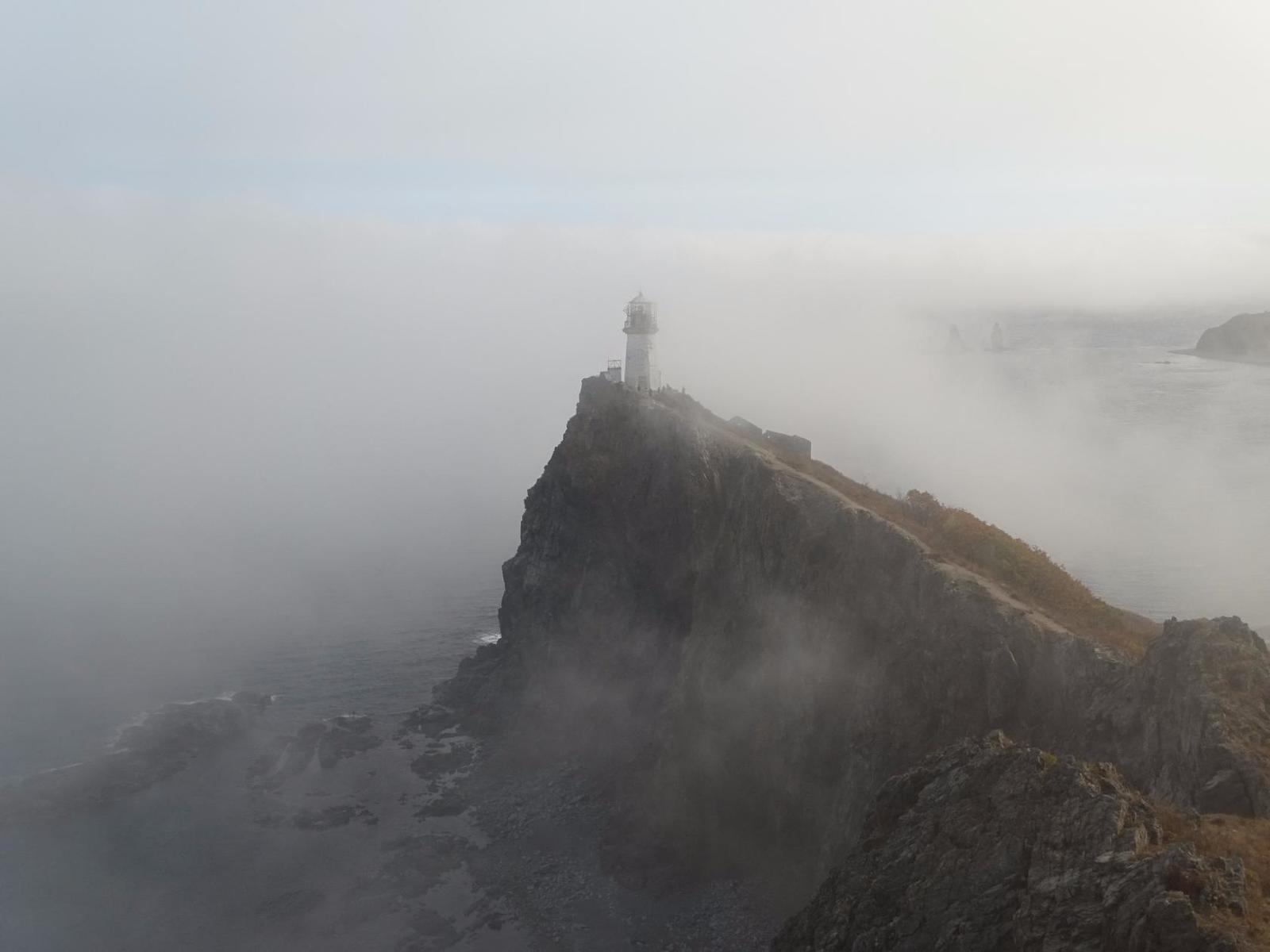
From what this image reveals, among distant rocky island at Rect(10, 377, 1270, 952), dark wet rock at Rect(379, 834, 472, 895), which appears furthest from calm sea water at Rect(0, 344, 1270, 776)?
dark wet rock at Rect(379, 834, 472, 895)

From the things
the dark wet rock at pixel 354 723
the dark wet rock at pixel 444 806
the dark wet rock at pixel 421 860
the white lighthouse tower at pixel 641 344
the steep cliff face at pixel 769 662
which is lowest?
the dark wet rock at pixel 421 860

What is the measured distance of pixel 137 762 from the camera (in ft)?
179

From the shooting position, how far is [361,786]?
2078 inches

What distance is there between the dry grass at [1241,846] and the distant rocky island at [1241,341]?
394ft

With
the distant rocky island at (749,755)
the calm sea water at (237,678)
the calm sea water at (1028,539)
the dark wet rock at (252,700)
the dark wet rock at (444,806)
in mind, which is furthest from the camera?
the dark wet rock at (252,700)

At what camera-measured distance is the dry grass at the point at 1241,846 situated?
46.9 feet

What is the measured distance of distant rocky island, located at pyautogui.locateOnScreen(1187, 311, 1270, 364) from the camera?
11938 centimetres

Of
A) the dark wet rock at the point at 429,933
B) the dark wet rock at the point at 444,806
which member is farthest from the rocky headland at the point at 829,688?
the dark wet rock at the point at 429,933

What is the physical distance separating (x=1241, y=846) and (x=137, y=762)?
181 feet

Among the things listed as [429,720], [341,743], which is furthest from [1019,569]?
[341,743]

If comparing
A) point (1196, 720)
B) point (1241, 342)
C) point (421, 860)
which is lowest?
point (421, 860)

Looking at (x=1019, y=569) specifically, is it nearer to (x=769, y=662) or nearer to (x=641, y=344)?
(x=769, y=662)

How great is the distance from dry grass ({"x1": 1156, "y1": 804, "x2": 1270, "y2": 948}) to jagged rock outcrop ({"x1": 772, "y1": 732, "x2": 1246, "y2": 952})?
334 mm

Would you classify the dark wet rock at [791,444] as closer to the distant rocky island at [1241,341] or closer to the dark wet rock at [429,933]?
the dark wet rock at [429,933]
